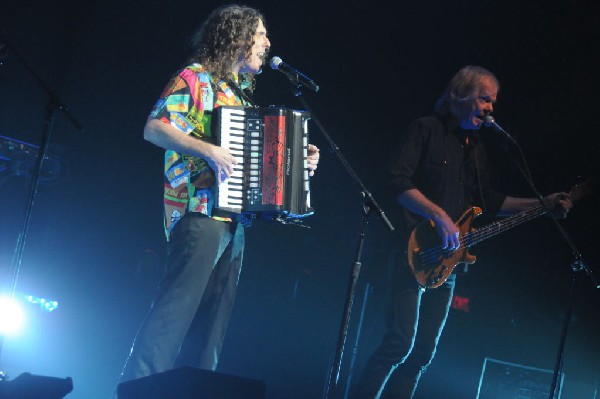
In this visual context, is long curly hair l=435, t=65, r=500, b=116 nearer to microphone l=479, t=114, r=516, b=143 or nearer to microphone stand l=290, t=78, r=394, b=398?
microphone l=479, t=114, r=516, b=143

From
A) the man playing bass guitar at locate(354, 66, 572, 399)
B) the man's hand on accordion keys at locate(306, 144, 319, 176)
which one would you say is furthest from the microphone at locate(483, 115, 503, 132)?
the man's hand on accordion keys at locate(306, 144, 319, 176)

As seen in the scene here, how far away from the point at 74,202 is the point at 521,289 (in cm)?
357

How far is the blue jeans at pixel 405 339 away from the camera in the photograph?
353 cm

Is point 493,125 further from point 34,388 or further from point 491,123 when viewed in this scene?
point 34,388

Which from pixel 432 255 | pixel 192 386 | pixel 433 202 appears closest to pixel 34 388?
pixel 192 386

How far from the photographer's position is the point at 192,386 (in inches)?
80.7

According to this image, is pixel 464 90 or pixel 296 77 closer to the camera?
pixel 296 77

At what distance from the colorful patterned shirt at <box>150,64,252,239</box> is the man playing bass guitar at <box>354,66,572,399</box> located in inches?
46.3

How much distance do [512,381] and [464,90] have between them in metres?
2.28

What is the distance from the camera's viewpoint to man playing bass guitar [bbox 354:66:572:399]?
11.7 feet

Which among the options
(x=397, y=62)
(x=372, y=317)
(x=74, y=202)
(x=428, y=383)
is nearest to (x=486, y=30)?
(x=397, y=62)

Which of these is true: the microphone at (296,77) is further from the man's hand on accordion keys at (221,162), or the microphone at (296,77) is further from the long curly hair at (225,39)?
the man's hand on accordion keys at (221,162)

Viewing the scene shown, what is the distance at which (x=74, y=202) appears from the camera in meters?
5.16

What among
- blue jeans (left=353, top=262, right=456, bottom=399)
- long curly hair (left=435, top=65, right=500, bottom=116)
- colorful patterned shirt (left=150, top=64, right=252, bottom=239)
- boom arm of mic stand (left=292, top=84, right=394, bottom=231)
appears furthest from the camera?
long curly hair (left=435, top=65, right=500, bottom=116)
